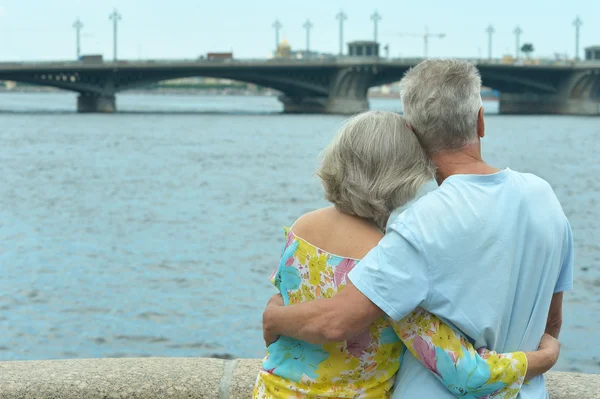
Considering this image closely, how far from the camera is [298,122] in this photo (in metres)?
69.2

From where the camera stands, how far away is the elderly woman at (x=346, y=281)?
7.57ft

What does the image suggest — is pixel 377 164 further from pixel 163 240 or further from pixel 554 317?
pixel 163 240

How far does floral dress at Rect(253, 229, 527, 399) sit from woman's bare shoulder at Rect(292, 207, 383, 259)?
0.02m

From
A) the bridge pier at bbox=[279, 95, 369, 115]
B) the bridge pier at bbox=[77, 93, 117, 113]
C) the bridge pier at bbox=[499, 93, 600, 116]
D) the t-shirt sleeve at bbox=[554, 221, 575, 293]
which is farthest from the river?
the bridge pier at bbox=[499, 93, 600, 116]

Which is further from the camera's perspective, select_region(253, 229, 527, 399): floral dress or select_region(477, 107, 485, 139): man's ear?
select_region(477, 107, 485, 139): man's ear

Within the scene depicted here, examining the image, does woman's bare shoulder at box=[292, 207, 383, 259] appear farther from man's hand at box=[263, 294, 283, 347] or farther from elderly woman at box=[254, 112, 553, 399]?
man's hand at box=[263, 294, 283, 347]

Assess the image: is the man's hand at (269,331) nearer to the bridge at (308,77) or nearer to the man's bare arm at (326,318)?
the man's bare arm at (326,318)

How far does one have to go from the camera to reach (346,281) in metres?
2.37

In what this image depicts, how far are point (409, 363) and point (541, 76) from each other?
8744cm

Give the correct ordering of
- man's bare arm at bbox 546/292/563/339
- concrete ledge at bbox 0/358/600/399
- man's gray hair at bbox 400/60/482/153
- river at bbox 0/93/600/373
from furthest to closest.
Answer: river at bbox 0/93/600/373
concrete ledge at bbox 0/358/600/399
man's bare arm at bbox 546/292/563/339
man's gray hair at bbox 400/60/482/153

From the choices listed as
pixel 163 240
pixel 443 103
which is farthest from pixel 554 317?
pixel 163 240

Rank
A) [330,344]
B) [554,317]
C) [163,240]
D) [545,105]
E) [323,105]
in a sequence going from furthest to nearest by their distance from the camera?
[545,105], [323,105], [163,240], [554,317], [330,344]

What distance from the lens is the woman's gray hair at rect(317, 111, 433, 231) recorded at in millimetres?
2391

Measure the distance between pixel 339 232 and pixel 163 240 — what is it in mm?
15335
